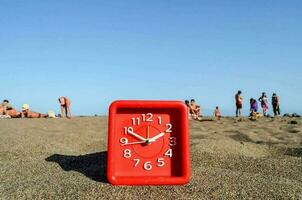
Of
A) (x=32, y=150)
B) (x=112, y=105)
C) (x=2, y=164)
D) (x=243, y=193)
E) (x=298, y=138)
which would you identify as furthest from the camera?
(x=298, y=138)

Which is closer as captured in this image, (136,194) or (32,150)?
(136,194)

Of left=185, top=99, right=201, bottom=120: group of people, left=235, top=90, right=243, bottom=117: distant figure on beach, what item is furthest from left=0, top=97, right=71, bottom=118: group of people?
left=235, top=90, right=243, bottom=117: distant figure on beach

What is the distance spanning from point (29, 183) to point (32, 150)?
160 cm

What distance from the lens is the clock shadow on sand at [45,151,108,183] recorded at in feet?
10.2

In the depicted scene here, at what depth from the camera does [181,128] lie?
296 cm

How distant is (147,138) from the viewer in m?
2.93

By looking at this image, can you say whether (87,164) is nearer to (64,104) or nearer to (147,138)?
(147,138)

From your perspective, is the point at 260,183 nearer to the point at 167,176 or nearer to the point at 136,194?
the point at 167,176

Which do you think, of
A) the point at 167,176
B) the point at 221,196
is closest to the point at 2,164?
the point at 167,176

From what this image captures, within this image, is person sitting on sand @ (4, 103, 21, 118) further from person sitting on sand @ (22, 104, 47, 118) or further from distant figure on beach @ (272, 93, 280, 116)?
distant figure on beach @ (272, 93, 280, 116)

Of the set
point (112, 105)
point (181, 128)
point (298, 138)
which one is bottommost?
point (298, 138)

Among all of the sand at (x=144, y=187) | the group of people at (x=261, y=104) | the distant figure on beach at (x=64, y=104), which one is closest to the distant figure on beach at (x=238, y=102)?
the group of people at (x=261, y=104)

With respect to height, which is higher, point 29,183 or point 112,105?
point 112,105

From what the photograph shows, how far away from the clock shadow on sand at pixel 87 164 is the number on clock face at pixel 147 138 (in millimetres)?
282
